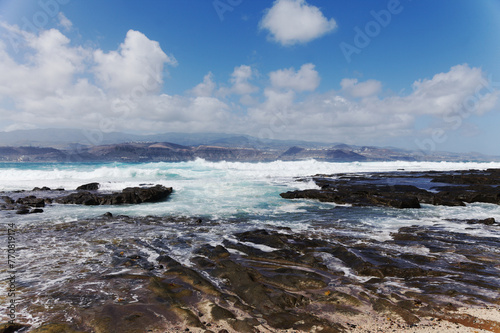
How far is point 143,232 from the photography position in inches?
435

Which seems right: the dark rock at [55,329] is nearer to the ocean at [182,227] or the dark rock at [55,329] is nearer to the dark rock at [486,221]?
the ocean at [182,227]

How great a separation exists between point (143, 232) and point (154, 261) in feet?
12.6

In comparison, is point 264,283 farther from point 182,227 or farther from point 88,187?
point 88,187

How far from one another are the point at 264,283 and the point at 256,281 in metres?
0.21

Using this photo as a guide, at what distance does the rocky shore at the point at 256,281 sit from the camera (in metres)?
4.48

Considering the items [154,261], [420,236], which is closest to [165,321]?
[154,261]

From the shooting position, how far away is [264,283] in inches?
242

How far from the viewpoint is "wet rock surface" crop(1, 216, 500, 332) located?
4.56 meters

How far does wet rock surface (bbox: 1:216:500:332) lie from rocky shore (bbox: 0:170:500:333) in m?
0.03

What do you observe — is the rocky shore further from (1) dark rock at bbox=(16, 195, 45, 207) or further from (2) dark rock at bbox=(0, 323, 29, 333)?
(1) dark rock at bbox=(16, 195, 45, 207)

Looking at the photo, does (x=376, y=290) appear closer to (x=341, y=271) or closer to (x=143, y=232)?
(x=341, y=271)

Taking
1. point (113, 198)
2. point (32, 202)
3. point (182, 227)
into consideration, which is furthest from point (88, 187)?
point (182, 227)

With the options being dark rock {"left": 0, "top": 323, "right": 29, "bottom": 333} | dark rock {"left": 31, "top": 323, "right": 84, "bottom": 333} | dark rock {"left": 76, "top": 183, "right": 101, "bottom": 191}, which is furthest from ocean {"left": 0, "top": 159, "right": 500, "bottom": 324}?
dark rock {"left": 76, "top": 183, "right": 101, "bottom": 191}

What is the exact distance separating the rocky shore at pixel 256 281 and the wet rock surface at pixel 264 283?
0.03 m
